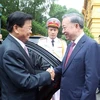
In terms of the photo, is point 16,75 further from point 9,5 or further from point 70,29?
point 9,5

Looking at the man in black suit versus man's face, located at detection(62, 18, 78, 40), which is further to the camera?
man's face, located at detection(62, 18, 78, 40)

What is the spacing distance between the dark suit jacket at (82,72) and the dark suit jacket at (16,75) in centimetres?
37

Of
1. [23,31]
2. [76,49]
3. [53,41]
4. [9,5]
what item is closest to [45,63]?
[76,49]

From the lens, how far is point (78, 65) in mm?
3381

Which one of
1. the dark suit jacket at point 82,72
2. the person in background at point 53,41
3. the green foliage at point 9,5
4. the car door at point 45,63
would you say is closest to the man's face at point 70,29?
the dark suit jacket at point 82,72

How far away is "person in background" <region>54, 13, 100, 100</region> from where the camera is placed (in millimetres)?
3322

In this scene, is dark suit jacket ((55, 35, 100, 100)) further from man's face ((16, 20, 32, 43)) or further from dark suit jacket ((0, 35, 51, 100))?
man's face ((16, 20, 32, 43))

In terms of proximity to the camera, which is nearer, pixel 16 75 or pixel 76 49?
pixel 16 75

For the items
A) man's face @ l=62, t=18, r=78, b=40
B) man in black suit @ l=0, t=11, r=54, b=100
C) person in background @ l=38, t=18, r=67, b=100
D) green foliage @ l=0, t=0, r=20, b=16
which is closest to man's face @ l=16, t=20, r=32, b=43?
man in black suit @ l=0, t=11, r=54, b=100

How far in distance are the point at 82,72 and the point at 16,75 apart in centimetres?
79

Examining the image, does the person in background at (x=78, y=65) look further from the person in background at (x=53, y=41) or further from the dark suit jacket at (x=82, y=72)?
the person in background at (x=53, y=41)

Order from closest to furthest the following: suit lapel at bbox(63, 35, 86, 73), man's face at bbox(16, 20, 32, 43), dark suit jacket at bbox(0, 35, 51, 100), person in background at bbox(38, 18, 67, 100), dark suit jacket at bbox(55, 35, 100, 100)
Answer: dark suit jacket at bbox(0, 35, 51, 100), man's face at bbox(16, 20, 32, 43), dark suit jacket at bbox(55, 35, 100, 100), suit lapel at bbox(63, 35, 86, 73), person in background at bbox(38, 18, 67, 100)

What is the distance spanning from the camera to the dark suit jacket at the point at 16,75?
2.96m

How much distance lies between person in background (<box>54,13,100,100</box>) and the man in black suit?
1.04ft
